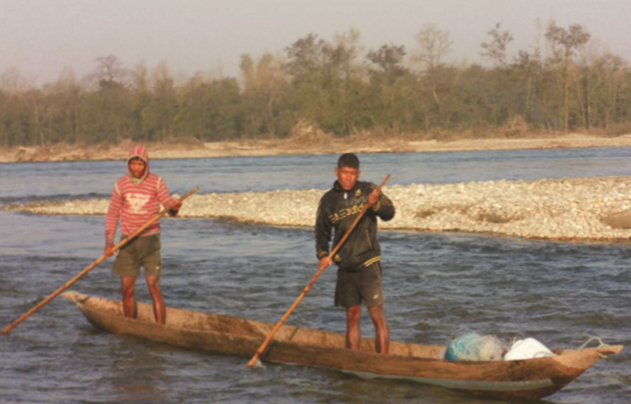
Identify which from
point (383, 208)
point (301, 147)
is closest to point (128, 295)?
point (383, 208)

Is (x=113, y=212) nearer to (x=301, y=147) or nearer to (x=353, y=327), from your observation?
(x=353, y=327)

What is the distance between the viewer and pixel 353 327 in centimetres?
855

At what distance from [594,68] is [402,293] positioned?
7118 centimetres

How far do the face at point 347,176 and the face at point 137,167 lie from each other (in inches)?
93.2

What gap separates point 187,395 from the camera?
849 cm

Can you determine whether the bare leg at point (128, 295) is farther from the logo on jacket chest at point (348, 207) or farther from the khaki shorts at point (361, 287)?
the logo on jacket chest at point (348, 207)

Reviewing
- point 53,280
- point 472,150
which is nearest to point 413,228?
point 53,280

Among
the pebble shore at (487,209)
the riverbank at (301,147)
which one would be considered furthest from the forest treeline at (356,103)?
the pebble shore at (487,209)

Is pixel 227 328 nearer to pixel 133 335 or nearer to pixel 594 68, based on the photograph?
pixel 133 335

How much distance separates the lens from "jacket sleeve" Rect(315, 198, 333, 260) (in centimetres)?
823

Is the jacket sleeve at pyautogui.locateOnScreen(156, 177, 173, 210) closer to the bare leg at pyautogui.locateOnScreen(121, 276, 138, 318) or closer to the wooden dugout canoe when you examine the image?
the bare leg at pyautogui.locateOnScreen(121, 276, 138, 318)

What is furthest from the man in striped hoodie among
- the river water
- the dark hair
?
the dark hair

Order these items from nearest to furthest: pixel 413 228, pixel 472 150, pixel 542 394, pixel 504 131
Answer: pixel 542 394 → pixel 413 228 → pixel 472 150 → pixel 504 131

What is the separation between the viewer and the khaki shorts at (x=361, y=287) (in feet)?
26.5
